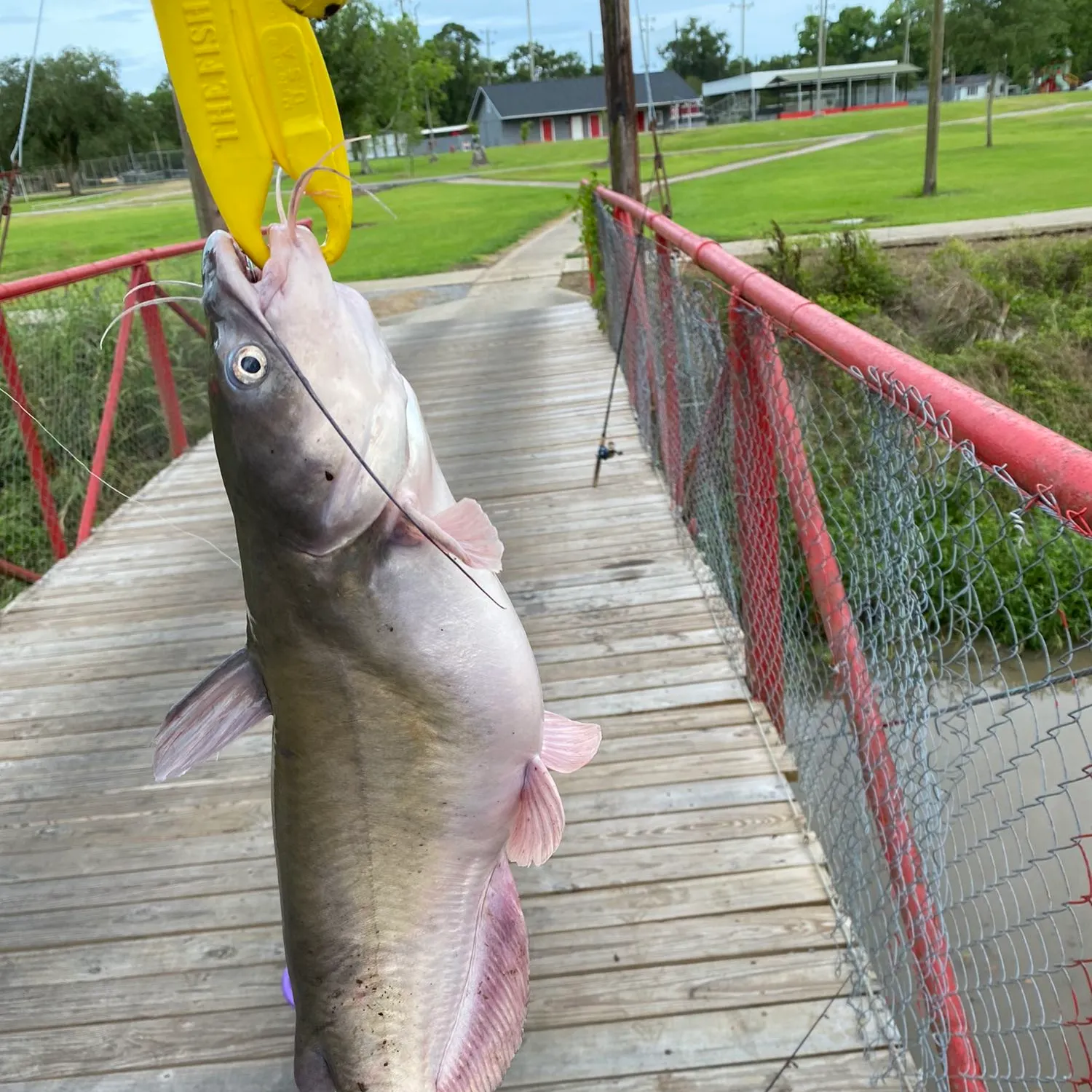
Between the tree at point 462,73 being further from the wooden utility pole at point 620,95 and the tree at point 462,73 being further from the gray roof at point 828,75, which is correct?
the wooden utility pole at point 620,95

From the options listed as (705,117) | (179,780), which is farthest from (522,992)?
(705,117)

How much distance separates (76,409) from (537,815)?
712cm

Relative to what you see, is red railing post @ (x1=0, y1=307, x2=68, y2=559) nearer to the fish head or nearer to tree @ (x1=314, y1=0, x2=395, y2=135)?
the fish head

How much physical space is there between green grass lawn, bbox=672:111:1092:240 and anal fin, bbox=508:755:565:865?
1581 centimetres

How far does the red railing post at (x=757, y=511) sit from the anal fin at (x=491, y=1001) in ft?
5.64

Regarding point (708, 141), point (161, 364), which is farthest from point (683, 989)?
point (708, 141)

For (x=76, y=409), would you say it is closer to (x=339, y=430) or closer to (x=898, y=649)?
(x=898, y=649)

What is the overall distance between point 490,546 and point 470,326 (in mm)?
9164

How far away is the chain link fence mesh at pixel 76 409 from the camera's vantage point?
6.87 m

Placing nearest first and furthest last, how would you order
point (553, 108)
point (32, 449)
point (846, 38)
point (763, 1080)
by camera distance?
point (763, 1080), point (32, 449), point (553, 108), point (846, 38)

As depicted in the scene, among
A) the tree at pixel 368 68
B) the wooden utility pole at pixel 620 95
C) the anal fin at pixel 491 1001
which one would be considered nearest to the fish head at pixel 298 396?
the anal fin at pixel 491 1001

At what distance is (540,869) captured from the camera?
2658mm

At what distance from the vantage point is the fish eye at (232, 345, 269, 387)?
120cm

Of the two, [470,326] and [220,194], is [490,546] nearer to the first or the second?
[220,194]
